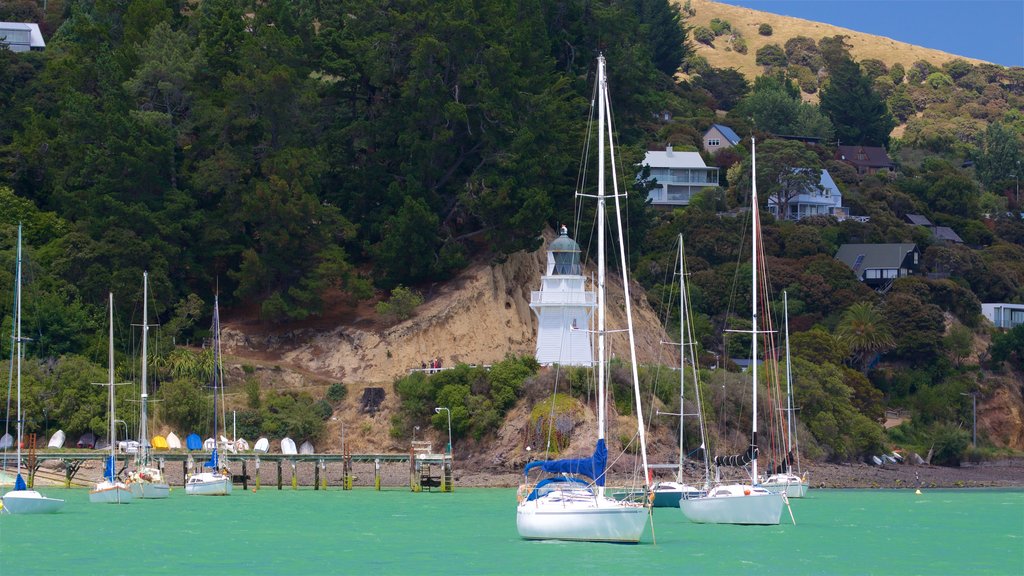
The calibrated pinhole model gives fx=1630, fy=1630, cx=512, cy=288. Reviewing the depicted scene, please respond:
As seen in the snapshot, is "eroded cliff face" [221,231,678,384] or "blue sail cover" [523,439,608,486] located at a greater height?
"eroded cliff face" [221,231,678,384]

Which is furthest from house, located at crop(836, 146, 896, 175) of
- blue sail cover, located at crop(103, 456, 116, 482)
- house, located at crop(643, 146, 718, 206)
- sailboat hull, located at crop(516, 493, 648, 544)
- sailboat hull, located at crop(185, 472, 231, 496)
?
sailboat hull, located at crop(516, 493, 648, 544)

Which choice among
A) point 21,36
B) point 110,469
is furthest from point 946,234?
point 110,469

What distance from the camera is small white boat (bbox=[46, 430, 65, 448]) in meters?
82.6

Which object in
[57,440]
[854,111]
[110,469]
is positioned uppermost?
[854,111]

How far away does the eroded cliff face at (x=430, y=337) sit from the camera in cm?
8881

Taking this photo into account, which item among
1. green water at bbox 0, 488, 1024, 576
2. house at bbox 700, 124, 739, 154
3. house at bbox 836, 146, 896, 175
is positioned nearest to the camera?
green water at bbox 0, 488, 1024, 576

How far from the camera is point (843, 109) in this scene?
18088 cm

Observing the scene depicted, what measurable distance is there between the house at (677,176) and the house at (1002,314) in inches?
1052

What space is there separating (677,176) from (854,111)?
4440 centimetres

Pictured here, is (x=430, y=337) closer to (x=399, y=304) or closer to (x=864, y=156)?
(x=399, y=304)

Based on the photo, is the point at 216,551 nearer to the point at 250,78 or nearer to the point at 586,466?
the point at 586,466

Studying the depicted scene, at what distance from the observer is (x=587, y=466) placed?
48.5 metres

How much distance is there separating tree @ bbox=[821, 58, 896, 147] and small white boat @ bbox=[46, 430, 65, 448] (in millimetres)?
115066

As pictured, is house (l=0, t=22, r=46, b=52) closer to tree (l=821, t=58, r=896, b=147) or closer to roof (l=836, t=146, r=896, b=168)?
roof (l=836, t=146, r=896, b=168)
